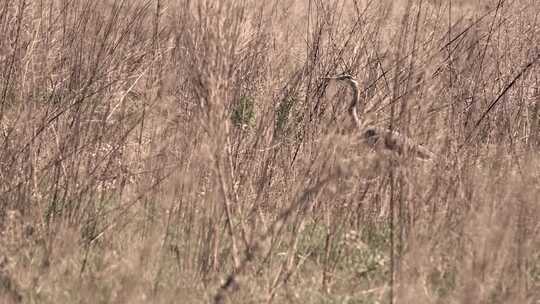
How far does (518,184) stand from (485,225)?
0.41 metres

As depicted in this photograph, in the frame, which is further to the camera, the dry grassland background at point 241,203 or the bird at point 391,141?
the bird at point 391,141

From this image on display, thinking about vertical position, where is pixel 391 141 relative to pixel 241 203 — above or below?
above

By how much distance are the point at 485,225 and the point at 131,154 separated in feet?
5.37

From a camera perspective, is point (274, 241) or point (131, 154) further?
point (131, 154)

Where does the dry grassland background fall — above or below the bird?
below

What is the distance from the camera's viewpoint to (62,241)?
2.38 m

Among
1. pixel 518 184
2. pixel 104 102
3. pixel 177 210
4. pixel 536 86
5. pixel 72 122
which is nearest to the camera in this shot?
pixel 518 184

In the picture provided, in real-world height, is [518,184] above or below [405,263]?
above

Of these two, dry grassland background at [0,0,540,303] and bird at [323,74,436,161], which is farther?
bird at [323,74,436,161]

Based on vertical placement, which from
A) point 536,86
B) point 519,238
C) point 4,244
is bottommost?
point 4,244

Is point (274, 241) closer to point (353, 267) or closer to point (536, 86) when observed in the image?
point (353, 267)

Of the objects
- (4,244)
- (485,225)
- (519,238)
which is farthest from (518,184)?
(4,244)

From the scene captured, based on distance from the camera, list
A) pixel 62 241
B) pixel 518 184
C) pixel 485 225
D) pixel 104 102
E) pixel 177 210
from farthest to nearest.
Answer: pixel 104 102, pixel 177 210, pixel 518 184, pixel 62 241, pixel 485 225

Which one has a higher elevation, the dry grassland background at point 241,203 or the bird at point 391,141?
the bird at point 391,141
